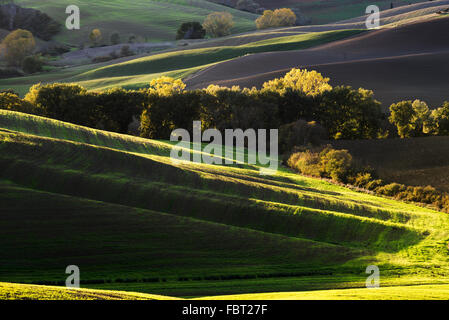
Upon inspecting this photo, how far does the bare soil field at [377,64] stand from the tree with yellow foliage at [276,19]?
57275 millimetres

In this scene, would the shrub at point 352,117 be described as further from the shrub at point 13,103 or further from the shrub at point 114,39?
the shrub at point 114,39

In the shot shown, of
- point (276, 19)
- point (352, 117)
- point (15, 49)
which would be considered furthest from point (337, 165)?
point (276, 19)

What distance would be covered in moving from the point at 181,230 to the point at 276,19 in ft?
540

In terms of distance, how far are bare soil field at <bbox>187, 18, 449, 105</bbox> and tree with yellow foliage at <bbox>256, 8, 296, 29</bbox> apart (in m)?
57.3

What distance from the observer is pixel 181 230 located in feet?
73.9

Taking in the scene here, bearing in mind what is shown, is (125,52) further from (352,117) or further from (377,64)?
(352,117)

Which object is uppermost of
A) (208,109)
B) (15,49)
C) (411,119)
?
(15,49)

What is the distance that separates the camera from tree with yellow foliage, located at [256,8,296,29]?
175 m

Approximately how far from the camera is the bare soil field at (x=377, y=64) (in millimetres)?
85750

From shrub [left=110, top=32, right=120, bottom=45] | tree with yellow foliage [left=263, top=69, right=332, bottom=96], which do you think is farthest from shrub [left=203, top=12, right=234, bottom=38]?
tree with yellow foliage [left=263, top=69, right=332, bottom=96]

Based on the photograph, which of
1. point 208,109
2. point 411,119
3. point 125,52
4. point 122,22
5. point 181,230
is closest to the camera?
point 181,230

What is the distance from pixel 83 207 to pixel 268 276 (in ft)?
24.7
